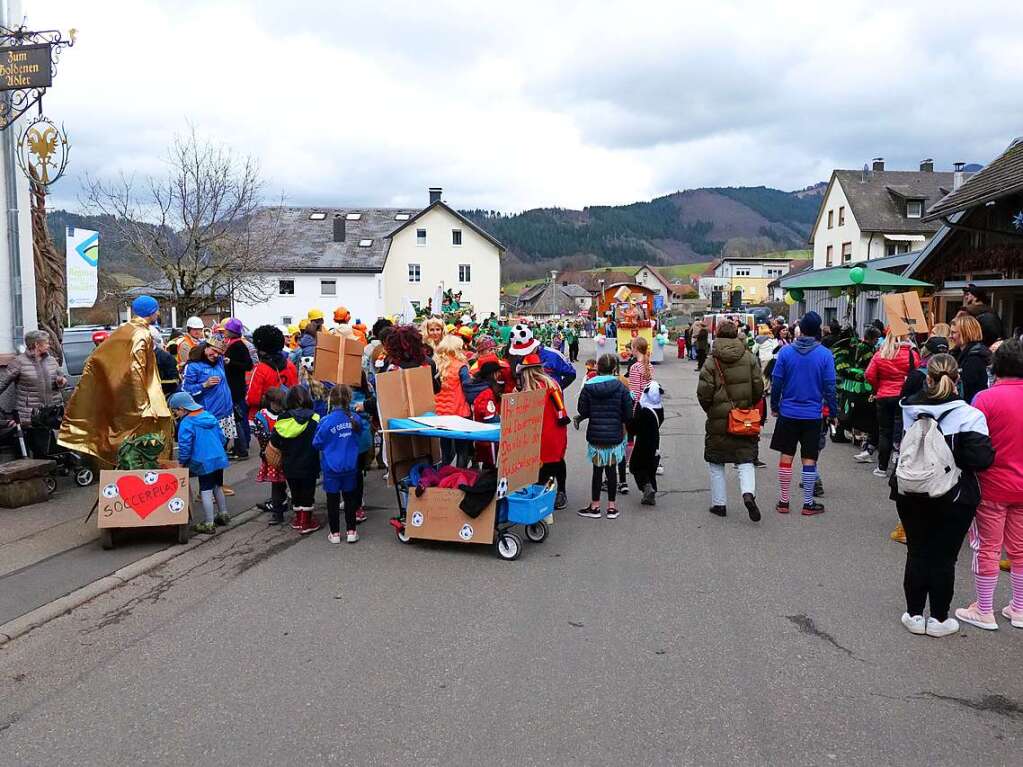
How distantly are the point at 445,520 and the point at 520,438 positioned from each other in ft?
3.22

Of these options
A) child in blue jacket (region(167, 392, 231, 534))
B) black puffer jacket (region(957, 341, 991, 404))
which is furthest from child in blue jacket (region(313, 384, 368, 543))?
black puffer jacket (region(957, 341, 991, 404))

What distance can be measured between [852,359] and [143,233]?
59.3 feet

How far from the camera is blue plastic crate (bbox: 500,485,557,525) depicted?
682 centimetres

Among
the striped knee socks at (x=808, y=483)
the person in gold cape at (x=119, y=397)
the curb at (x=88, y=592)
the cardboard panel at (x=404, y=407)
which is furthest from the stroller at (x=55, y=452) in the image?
the striped knee socks at (x=808, y=483)

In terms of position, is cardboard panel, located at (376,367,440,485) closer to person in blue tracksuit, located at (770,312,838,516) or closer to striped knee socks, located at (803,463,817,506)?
person in blue tracksuit, located at (770,312,838,516)

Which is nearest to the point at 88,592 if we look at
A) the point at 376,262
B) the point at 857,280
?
the point at 857,280

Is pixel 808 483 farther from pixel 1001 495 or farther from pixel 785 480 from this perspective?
pixel 1001 495

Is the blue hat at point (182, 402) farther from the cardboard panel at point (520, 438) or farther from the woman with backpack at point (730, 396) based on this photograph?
the woman with backpack at point (730, 396)

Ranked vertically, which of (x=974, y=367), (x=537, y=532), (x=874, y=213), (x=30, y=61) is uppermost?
(x=874, y=213)

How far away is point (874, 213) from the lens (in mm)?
49188

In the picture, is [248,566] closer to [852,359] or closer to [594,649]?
[594,649]

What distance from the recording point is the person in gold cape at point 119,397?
296 inches

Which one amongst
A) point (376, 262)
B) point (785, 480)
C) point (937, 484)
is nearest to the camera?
point (937, 484)

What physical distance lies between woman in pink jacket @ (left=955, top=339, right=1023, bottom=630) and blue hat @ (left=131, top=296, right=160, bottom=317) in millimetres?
7001
